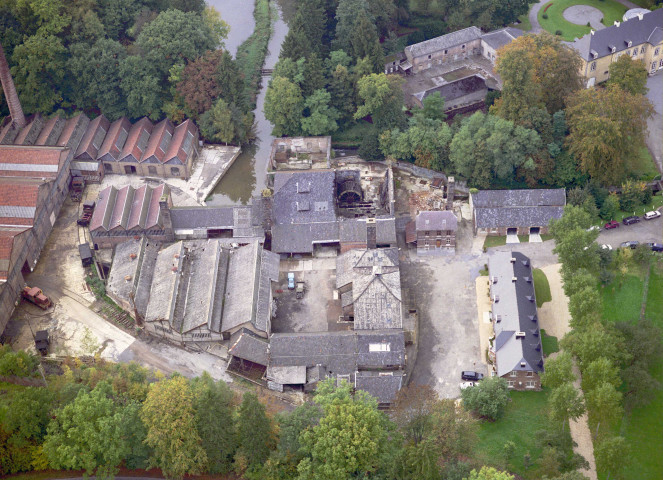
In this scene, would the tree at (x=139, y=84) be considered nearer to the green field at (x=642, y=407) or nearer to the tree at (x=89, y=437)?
the tree at (x=89, y=437)

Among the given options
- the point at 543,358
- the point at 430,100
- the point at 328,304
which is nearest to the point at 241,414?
the point at 328,304

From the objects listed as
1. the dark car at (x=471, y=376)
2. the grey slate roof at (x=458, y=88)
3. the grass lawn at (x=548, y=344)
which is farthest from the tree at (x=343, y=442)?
the grey slate roof at (x=458, y=88)

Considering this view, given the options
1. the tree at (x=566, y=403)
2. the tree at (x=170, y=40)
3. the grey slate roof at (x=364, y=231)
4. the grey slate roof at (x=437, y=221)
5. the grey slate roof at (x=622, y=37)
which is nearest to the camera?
the tree at (x=566, y=403)

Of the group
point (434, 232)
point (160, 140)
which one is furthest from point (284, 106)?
point (434, 232)

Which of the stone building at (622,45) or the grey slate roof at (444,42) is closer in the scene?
the stone building at (622,45)

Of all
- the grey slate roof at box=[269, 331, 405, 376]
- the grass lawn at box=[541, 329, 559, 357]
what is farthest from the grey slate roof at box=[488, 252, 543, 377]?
the grey slate roof at box=[269, 331, 405, 376]
